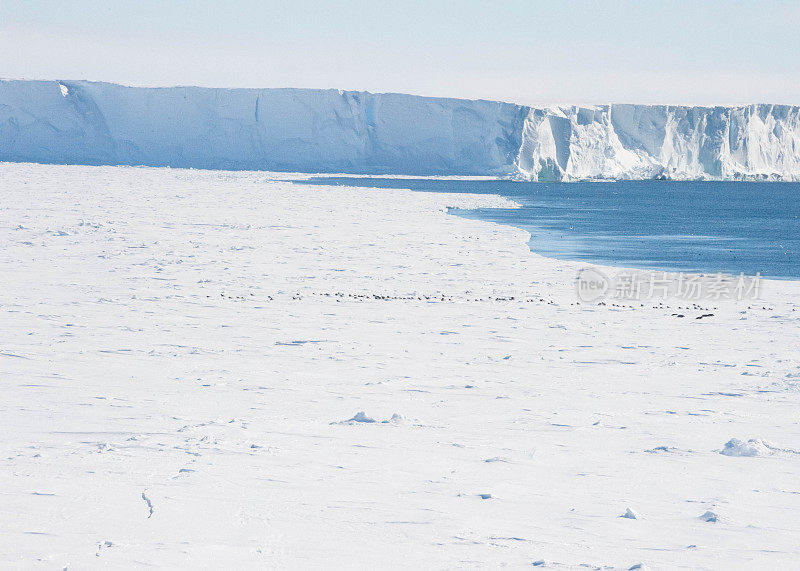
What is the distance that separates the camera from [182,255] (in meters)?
11.9

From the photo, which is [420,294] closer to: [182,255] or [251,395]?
[182,255]

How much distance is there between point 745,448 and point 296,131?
4967 cm

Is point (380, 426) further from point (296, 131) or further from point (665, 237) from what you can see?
point (296, 131)

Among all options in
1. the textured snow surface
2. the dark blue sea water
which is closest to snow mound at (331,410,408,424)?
the textured snow surface

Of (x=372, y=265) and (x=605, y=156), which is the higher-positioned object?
(x=605, y=156)

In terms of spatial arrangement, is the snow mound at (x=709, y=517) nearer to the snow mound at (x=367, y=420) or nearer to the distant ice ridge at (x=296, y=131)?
the snow mound at (x=367, y=420)

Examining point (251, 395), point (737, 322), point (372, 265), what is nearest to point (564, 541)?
point (251, 395)

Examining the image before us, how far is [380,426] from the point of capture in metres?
4.45

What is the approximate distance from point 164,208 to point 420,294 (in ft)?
39.6

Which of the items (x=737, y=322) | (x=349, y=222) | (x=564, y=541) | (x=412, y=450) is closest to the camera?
(x=564, y=541)

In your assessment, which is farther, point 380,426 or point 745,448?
point 380,426

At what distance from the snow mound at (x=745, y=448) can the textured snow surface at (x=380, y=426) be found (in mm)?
90

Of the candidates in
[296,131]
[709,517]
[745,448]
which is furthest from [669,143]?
[709,517]
